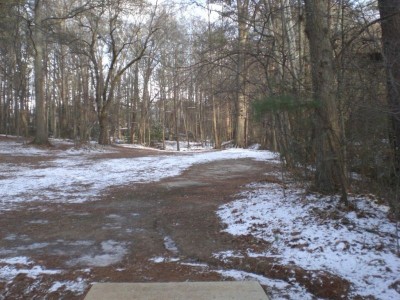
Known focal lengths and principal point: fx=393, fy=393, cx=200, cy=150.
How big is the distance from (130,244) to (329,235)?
277cm

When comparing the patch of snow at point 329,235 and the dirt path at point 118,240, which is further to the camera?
the dirt path at point 118,240

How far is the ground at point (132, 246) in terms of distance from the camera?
4250 mm

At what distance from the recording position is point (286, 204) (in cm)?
667

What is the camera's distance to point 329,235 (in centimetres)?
508

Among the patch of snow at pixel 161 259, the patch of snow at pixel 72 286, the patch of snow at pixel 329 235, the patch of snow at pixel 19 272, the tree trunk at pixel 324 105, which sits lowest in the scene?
the patch of snow at pixel 72 286

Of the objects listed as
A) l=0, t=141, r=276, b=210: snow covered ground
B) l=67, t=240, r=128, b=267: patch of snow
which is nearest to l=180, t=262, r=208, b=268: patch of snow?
l=67, t=240, r=128, b=267: patch of snow

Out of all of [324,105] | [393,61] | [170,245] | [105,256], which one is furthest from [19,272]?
[393,61]

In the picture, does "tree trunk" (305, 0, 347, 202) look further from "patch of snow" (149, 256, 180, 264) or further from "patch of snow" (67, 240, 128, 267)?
"patch of snow" (67, 240, 128, 267)

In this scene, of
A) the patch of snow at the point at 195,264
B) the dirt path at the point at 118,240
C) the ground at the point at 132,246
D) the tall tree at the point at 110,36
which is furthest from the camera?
the tall tree at the point at 110,36

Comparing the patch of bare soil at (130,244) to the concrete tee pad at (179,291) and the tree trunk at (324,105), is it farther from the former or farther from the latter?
the tree trunk at (324,105)

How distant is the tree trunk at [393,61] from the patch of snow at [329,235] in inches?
31.5

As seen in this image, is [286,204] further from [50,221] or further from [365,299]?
[50,221]

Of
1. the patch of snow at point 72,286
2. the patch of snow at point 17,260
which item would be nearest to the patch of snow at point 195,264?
the patch of snow at point 72,286

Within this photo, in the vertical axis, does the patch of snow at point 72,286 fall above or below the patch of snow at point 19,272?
below
